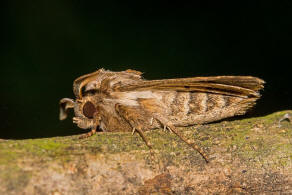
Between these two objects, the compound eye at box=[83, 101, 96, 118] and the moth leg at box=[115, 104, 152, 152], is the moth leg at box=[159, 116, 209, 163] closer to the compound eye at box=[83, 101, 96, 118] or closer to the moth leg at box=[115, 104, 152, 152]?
the moth leg at box=[115, 104, 152, 152]

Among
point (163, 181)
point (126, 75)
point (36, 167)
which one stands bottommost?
point (163, 181)

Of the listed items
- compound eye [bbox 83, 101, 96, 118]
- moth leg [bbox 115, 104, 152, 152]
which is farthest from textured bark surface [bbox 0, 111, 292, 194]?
compound eye [bbox 83, 101, 96, 118]

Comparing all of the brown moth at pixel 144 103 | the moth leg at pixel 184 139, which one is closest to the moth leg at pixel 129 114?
the brown moth at pixel 144 103

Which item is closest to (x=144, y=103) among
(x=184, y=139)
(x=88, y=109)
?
(x=88, y=109)

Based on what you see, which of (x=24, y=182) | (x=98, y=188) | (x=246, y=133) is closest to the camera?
(x=24, y=182)

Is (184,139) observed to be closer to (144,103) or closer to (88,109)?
(144,103)

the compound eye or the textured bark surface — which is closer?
the textured bark surface

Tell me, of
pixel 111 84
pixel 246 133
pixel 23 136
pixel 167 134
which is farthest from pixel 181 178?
pixel 23 136

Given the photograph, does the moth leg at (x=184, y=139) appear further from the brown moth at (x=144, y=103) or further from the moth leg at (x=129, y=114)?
the moth leg at (x=129, y=114)

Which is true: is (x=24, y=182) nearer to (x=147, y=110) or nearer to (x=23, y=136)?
(x=147, y=110)
